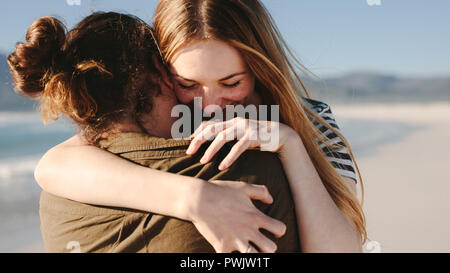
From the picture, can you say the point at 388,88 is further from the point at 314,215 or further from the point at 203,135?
the point at 203,135

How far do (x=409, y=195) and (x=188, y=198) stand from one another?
5.80m

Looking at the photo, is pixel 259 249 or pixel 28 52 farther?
pixel 28 52

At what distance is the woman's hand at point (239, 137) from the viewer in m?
1.47

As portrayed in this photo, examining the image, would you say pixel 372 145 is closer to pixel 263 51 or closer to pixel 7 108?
pixel 263 51

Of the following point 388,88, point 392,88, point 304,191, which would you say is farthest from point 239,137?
point 392,88

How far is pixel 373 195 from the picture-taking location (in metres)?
6.47

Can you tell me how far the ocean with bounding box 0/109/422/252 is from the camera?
4.98m

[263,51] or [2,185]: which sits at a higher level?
[263,51]

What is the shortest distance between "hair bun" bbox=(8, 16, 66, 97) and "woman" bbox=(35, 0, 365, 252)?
0.29 meters

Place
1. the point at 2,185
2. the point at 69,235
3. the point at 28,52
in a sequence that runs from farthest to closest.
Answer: the point at 2,185 < the point at 28,52 < the point at 69,235

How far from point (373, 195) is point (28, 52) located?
5704 mm

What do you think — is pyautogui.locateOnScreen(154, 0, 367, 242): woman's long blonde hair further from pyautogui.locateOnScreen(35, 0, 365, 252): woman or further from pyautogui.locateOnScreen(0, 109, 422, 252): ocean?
pyautogui.locateOnScreen(0, 109, 422, 252): ocean

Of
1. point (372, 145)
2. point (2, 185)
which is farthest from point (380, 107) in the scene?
point (2, 185)
